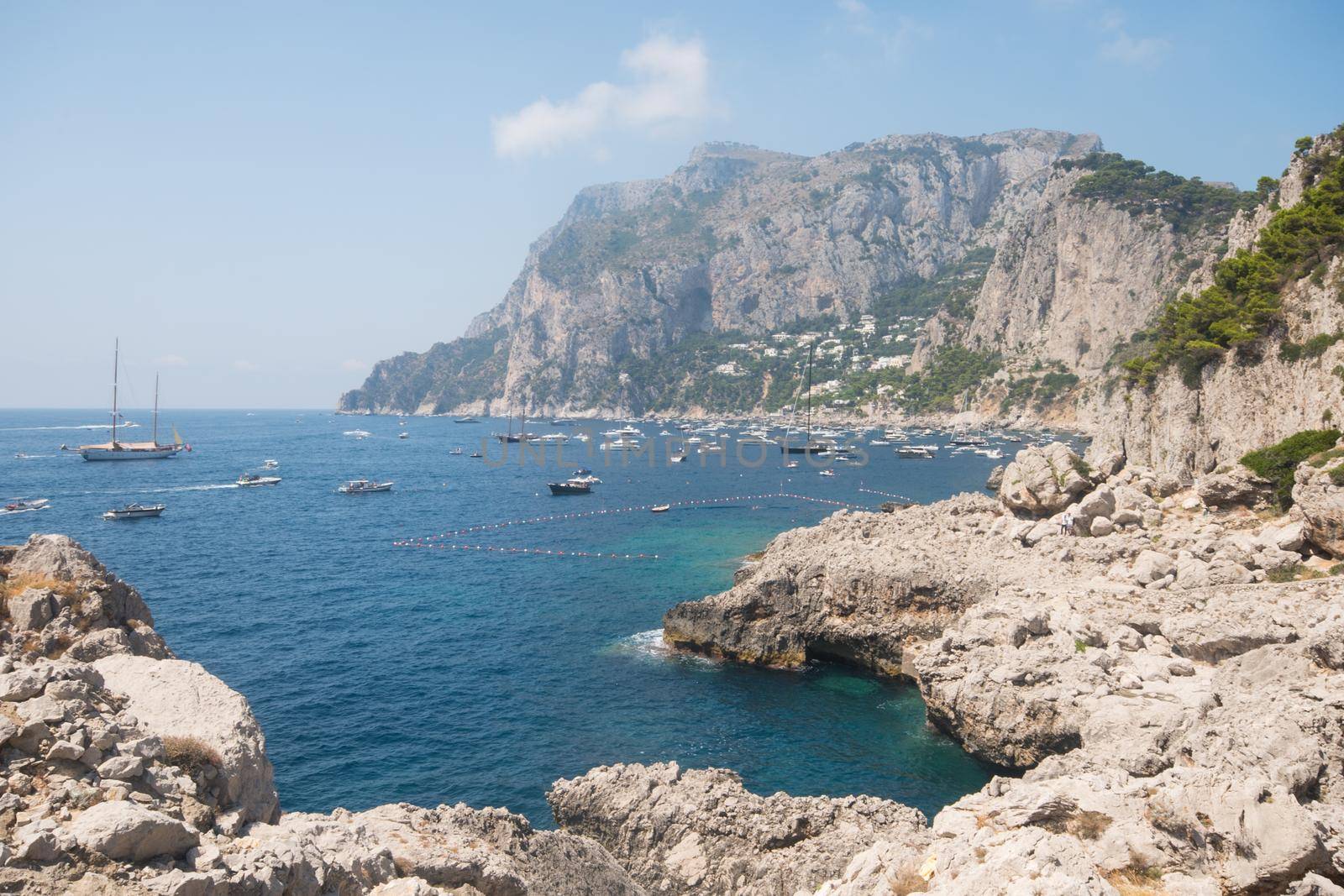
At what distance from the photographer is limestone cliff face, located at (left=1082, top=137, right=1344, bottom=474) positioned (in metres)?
33.1

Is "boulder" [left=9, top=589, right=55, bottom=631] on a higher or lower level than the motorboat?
higher

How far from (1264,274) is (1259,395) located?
6.93 m

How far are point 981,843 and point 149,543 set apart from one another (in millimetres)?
59809

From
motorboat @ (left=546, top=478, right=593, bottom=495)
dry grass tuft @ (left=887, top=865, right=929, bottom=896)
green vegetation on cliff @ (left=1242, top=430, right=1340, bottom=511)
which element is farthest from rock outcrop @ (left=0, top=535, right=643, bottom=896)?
motorboat @ (left=546, top=478, right=593, bottom=495)

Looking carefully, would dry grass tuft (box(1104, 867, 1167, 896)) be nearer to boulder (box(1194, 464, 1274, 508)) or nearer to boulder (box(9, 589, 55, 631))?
boulder (box(9, 589, 55, 631))

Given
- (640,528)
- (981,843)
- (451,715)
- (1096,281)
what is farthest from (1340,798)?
(1096,281)

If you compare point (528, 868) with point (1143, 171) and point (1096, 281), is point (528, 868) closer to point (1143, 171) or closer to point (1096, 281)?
point (1096, 281)

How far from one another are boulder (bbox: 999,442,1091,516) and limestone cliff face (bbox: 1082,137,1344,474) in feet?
21.0

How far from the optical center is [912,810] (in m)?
16.4

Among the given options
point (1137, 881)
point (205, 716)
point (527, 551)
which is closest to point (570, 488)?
point (527, 551)

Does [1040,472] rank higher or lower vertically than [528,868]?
higher

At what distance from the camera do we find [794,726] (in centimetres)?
2669

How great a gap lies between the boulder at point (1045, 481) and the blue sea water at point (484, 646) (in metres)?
14.7

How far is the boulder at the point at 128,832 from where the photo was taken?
7.91m
